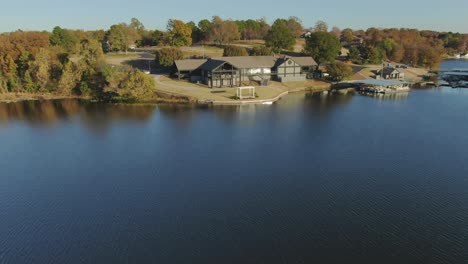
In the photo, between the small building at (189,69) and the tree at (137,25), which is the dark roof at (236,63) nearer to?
the small building at (189,69)

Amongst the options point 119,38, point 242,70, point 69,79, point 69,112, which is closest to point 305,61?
point 242,70

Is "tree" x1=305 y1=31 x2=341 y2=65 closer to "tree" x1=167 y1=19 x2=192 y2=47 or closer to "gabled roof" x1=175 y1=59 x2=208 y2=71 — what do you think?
"gabled roof" x1=175 y1=59 x2=208 y2=71

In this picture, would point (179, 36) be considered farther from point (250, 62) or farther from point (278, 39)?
point (250, 62)

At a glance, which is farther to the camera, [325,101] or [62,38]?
[62,38]

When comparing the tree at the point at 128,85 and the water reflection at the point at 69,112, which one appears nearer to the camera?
the water reflection at the point at 69,112

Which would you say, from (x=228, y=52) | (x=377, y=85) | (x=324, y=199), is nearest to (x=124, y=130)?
(x=324, y=199)

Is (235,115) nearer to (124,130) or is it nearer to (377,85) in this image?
(124,130)

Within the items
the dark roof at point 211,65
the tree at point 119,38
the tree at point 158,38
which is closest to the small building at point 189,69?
the dark roof at point 211,65

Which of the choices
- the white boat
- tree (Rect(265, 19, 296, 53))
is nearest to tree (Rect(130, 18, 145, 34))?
tree (Rect(265, 19, 296, 53))
